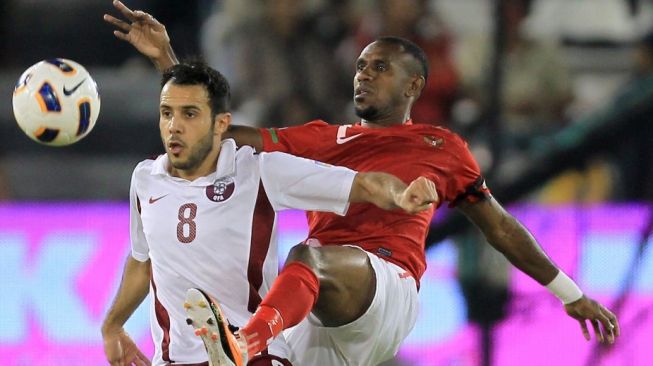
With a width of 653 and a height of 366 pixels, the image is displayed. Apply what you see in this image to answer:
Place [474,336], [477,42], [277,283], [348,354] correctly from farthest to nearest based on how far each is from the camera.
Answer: [477,42], [474,336], [348,354], [277,283]

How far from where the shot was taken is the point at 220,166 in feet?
15.0

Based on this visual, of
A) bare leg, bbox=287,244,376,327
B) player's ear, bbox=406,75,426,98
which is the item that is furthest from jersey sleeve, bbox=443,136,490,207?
bare leg, bbox=287,244,376,327

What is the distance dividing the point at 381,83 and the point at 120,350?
1508 mm

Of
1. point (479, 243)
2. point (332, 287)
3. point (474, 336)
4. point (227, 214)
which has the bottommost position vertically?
point (474, 336)

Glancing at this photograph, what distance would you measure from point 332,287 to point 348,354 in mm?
529

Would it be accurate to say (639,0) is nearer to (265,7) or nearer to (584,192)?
(584,192)

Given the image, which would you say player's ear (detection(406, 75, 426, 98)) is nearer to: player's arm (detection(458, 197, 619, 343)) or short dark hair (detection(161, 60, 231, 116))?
player's arm (detection(458, 197, 619, 343))

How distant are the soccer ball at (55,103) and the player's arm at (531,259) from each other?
62.8 inches

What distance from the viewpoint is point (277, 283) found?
4395mm

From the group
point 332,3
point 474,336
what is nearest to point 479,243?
point 474,336

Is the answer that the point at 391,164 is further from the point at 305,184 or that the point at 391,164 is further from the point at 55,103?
the point at 55,103

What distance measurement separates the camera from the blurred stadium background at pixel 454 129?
6902 millimetres

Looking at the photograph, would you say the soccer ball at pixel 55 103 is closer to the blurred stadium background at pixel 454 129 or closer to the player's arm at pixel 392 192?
the player's arm at pixel 392 192

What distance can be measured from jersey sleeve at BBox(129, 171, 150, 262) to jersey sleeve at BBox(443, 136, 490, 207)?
1.24m
